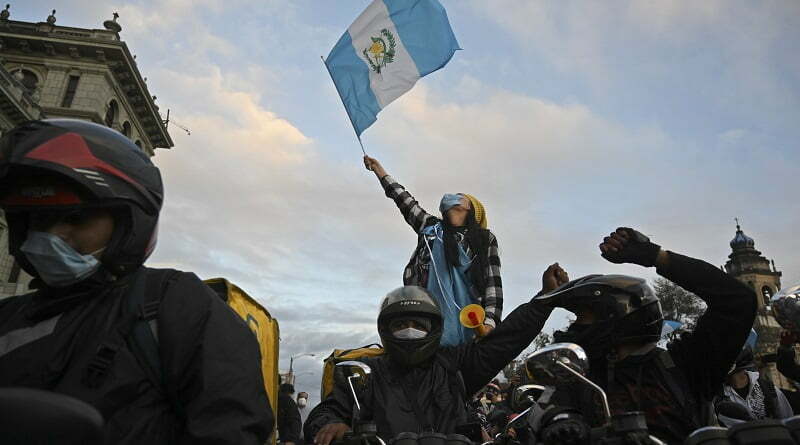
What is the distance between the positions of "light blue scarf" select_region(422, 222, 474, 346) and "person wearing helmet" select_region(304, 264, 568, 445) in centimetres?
74

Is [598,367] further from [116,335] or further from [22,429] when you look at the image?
[22,429]

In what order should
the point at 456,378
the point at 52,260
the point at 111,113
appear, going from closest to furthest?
1. the point at 52,260
2. the point at 456,378
3. the point at 111,113

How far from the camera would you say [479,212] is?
4641 millimetres

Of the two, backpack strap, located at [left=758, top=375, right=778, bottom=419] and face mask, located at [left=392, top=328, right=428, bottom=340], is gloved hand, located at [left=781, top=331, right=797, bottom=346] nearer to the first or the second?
backpack strap, located at [left=758, top=375, right=778, bottom=419]

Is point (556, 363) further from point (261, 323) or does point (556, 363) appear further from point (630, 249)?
point (261, 323)

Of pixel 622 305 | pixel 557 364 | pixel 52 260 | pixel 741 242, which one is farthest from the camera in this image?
pixel 741 242

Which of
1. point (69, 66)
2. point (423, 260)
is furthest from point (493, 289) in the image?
point (69, 66)

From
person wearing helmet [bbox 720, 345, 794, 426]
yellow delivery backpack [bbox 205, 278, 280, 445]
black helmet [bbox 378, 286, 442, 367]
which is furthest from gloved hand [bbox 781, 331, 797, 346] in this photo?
yellow delivery backpack [bbox 205, 278, 280, 445]

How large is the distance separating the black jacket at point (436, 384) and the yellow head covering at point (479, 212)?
5.11 feet

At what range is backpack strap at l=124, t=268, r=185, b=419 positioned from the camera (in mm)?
1396

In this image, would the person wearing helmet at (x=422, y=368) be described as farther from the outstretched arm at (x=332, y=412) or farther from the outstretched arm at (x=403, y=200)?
the outstretched arm at (x=403, y=200)

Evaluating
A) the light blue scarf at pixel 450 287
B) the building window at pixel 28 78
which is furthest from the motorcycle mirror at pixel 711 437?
the building window at pixel 28 78

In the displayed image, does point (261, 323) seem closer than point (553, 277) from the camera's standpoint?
Yes

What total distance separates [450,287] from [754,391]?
346cm
